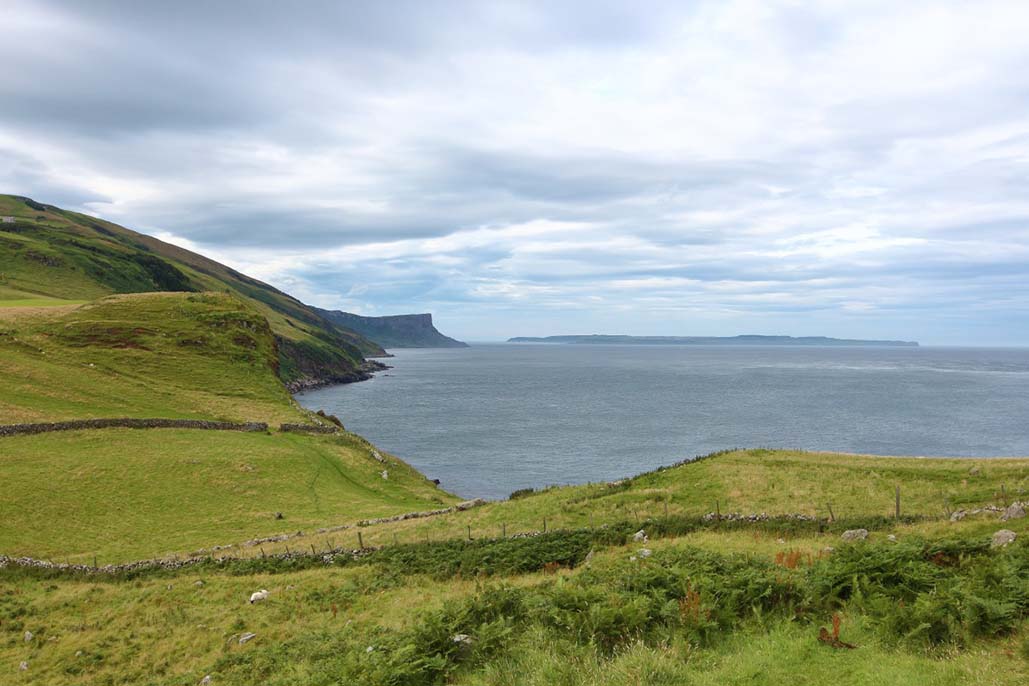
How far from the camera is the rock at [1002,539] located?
17.5 m

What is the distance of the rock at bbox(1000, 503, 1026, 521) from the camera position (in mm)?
21553

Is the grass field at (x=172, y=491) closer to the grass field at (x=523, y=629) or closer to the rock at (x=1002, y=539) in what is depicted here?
the grass field at (x=523, y=629)

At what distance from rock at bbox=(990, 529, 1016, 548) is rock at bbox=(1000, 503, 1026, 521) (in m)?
4.50

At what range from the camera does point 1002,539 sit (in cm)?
1786

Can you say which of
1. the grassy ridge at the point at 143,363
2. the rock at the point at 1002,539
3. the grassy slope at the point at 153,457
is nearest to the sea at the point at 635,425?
the grassy slope at the point at 153,457

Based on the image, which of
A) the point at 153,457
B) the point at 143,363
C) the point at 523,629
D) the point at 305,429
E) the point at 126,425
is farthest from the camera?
the point at 143,363

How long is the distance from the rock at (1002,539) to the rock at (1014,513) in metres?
4.50

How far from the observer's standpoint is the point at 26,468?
43438mm

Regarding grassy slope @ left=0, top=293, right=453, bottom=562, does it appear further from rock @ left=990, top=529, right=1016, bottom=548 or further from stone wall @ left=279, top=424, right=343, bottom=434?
rock @ left=990, top=529, right=1016, bottom=548

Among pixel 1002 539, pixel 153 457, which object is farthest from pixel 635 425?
pixel 1002 539

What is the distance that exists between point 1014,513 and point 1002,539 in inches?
216

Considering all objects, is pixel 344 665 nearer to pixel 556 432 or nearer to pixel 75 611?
pixel 75 611

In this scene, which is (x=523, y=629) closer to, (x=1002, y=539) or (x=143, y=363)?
(x=1002, y=539)

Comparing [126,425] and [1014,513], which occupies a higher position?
[1014,513]
